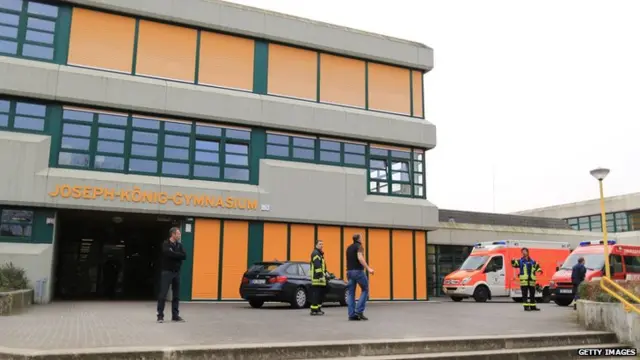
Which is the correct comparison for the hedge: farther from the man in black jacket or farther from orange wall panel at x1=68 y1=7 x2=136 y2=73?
orange wall panel at x1=68 y1=7 x2=136 y2=73

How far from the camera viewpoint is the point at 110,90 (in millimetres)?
19094

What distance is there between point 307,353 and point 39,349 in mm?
3487

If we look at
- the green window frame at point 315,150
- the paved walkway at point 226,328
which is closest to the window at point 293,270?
the paved walkway at point 226,328

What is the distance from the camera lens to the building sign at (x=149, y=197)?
59.4ft

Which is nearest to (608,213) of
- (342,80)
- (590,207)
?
(590,207)

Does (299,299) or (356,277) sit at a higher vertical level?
(356,277)

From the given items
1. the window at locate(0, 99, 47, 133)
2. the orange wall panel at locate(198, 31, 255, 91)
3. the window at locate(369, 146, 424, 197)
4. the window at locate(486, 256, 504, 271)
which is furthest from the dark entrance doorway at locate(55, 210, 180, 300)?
the window at locate(486, 256, 504, 271)

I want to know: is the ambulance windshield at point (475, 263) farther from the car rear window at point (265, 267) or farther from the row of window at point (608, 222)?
the row of window at point (608, 222)

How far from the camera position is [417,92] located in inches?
990

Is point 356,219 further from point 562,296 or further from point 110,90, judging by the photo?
point 110,90

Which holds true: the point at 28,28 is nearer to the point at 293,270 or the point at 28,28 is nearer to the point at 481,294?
the point at 293,270

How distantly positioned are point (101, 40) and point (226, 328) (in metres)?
13.1

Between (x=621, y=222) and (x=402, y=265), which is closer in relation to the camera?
(x=402, y=265)

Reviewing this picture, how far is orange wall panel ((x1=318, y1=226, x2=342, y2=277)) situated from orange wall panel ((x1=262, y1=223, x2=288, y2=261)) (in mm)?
1525
